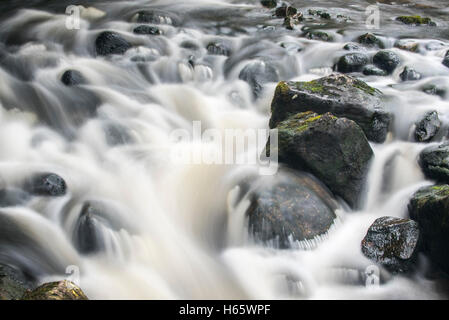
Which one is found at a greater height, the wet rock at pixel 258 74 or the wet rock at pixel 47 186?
the wet rock at pixel 258 74

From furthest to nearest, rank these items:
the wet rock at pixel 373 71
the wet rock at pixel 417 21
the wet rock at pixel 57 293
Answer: the wet rock at pixel 417 21 < the wet rock at pixel 373 71 < the wet rock at pixel 57 293

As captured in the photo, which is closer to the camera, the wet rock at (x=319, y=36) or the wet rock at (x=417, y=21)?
the wet rock at (x=319, y=36)

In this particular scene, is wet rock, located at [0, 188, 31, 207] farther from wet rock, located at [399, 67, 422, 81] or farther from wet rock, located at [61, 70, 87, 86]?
wet rock, located at [399, 67, 422, 81]

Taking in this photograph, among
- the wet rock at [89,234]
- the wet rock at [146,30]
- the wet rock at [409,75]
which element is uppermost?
the wet rock at [146,30]

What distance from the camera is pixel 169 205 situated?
223 inches

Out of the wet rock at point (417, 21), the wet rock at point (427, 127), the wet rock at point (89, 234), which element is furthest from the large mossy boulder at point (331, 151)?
the wet rock at point (417, 21)

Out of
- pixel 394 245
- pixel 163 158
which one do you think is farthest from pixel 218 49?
pixel 394 245

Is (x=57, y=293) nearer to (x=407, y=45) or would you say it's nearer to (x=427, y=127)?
(x=427, y=127)

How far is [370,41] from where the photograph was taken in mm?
10641

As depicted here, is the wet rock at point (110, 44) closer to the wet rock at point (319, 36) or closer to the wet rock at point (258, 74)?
the wet rock at point (258, 74)

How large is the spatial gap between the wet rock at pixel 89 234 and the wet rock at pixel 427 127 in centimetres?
496

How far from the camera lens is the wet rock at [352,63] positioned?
9.29 m

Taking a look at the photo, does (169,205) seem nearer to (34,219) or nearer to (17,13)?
(34,219)

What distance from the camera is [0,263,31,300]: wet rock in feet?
11.7
